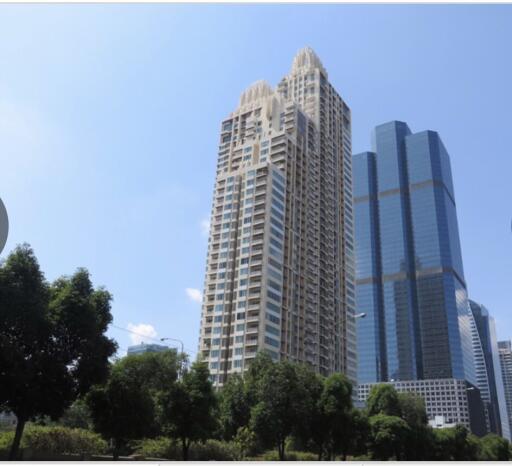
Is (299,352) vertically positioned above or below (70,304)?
above

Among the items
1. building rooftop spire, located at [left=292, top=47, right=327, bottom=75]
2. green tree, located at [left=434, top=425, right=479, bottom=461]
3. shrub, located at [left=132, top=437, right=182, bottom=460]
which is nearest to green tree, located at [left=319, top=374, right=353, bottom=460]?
shrub, located at [left=132, top=437, right=182, bottom=460]

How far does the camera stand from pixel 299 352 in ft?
289

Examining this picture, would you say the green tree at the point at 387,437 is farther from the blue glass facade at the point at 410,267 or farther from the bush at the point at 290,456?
the blue glass facade at the point at 410,267

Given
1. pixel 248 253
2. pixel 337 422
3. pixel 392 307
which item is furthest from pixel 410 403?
pixel 392 307

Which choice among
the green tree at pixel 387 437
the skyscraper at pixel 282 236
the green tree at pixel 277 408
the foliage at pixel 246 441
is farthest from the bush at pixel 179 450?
the skyscraper at pixel 282 236

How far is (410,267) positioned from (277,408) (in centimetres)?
13984

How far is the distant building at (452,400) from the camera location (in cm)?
14812

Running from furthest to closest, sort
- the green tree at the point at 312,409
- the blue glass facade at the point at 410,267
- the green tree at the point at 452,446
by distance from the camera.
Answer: the blue glass facade at the point at 410,267, the green tree at the point at 452,446, the green tree at the point at 312,409

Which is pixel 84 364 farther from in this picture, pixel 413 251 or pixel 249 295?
pixel 413 251

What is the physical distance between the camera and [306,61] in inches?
4801

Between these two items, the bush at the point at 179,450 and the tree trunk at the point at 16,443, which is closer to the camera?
the tree trunk at the point at 16,443

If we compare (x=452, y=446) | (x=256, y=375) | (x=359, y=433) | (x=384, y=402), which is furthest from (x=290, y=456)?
(x=452, y=446)

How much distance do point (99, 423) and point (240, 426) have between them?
55.5ft

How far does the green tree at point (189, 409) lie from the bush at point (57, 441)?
471cm
